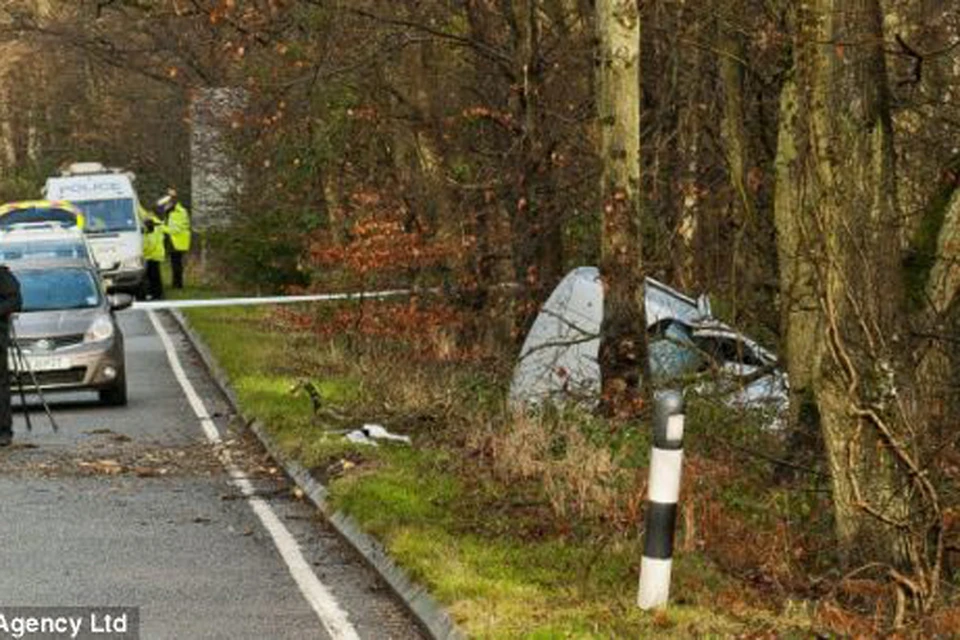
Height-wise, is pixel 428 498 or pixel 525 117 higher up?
pixel 525 117

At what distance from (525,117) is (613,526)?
1081 centimetres

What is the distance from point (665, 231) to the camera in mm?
23266

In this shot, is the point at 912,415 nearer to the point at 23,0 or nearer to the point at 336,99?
the point at 336,99

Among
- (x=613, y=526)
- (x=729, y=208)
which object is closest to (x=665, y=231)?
(x=729, y=208)

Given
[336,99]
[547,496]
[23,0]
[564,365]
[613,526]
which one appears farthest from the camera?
[23,0]

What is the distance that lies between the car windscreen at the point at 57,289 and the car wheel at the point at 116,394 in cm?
118

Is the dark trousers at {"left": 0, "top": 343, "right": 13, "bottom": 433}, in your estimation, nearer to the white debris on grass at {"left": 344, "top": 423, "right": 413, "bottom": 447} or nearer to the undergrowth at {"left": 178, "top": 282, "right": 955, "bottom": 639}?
the undergrowth at {"left": 178, "top": 282, "right": 955, "bottom": 639}

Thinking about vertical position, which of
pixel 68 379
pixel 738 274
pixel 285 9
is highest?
pixel 285 9

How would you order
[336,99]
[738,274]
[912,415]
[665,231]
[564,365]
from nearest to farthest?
[912,415] → [564,365] → [738,274] → [665,231] → [336,99]

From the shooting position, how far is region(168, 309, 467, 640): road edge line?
10789mm

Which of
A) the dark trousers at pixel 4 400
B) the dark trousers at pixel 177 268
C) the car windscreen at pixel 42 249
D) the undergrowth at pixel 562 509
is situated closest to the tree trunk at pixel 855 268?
the undergrowth at pixel 562 509

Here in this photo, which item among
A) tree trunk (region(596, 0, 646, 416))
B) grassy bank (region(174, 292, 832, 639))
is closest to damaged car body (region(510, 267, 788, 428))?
tree trunk (region(596, 0, 646, 416))

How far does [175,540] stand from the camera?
14.4 m

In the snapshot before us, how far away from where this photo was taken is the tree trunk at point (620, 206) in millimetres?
17578
